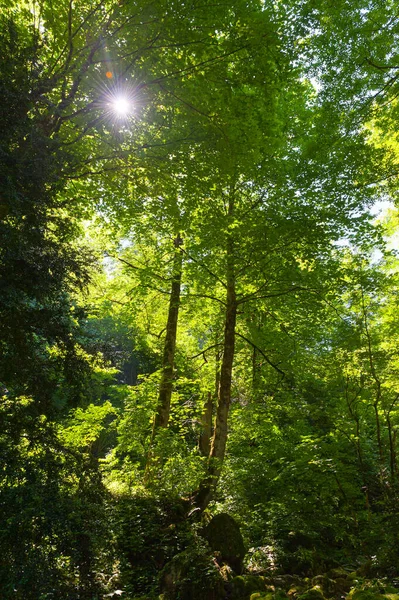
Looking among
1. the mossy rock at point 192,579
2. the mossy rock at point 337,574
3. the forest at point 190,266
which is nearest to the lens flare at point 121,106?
the forest at point 190,266

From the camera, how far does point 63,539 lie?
10.4 ft

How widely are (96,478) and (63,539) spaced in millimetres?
750

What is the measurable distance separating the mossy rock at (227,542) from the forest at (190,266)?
0.05 m

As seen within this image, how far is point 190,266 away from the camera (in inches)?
341

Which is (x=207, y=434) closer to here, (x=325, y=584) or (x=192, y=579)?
(x=192, y=579)

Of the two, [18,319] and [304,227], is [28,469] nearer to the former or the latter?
[18,319]

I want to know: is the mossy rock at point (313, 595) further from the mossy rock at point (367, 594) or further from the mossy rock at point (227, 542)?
the mossy rock at point (227, 542)

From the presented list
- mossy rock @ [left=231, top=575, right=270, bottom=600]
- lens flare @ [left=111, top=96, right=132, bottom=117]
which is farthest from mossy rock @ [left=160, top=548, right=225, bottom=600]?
lens flare @ [left=111, top=96, right=132, bottom=117]

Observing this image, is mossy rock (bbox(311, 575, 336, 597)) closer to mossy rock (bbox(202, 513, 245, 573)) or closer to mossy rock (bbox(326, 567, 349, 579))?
mossy rock (bbox(326, 567, 349, 579))

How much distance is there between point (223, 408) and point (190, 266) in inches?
140

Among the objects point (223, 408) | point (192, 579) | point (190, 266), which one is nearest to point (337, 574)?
point (192, 579)

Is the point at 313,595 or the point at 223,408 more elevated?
the point at 223,408

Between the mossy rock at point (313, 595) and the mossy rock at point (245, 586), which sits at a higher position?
the mossy rock at point (313, 595)

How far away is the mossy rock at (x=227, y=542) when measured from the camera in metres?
5.72
